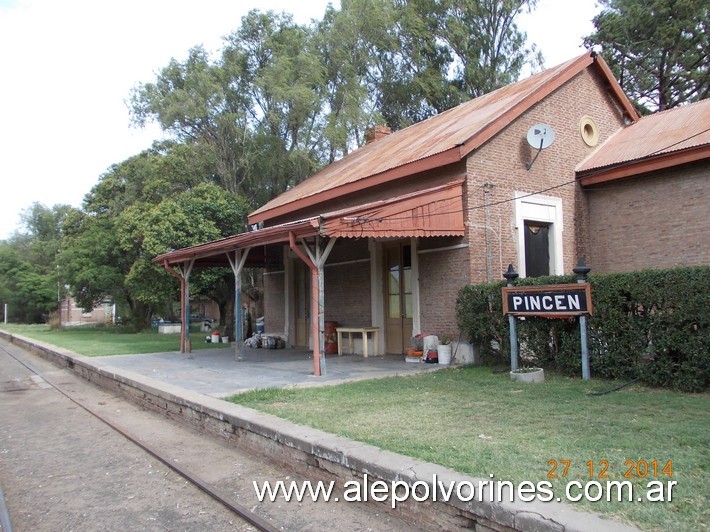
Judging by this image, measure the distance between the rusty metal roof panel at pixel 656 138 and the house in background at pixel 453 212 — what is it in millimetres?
303

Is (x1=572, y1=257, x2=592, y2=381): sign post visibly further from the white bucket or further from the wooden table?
the wooden table

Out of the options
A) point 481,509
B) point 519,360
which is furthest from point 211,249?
point 481,509

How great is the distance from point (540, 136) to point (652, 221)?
10.0 ft

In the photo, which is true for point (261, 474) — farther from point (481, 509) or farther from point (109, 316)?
point (109, 316)

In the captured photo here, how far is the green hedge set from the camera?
290 inches

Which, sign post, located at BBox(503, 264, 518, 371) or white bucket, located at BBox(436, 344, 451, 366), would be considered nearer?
sign post, located at BBox(503, 264, 518, 371)

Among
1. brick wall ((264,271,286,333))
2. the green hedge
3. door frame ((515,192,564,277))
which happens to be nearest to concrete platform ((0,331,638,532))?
the green hedge

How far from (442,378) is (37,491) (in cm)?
619

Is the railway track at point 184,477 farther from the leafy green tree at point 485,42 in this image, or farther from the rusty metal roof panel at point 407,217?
the leafy green tree at point 485,42

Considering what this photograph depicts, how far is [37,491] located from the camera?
5547mm

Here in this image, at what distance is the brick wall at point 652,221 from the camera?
11375mm

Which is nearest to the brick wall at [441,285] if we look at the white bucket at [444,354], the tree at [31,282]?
the white bucket at [444,354]

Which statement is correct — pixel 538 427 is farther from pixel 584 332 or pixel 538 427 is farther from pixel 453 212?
pixel 453 212

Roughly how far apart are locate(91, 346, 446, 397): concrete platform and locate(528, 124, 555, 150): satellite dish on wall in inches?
210
